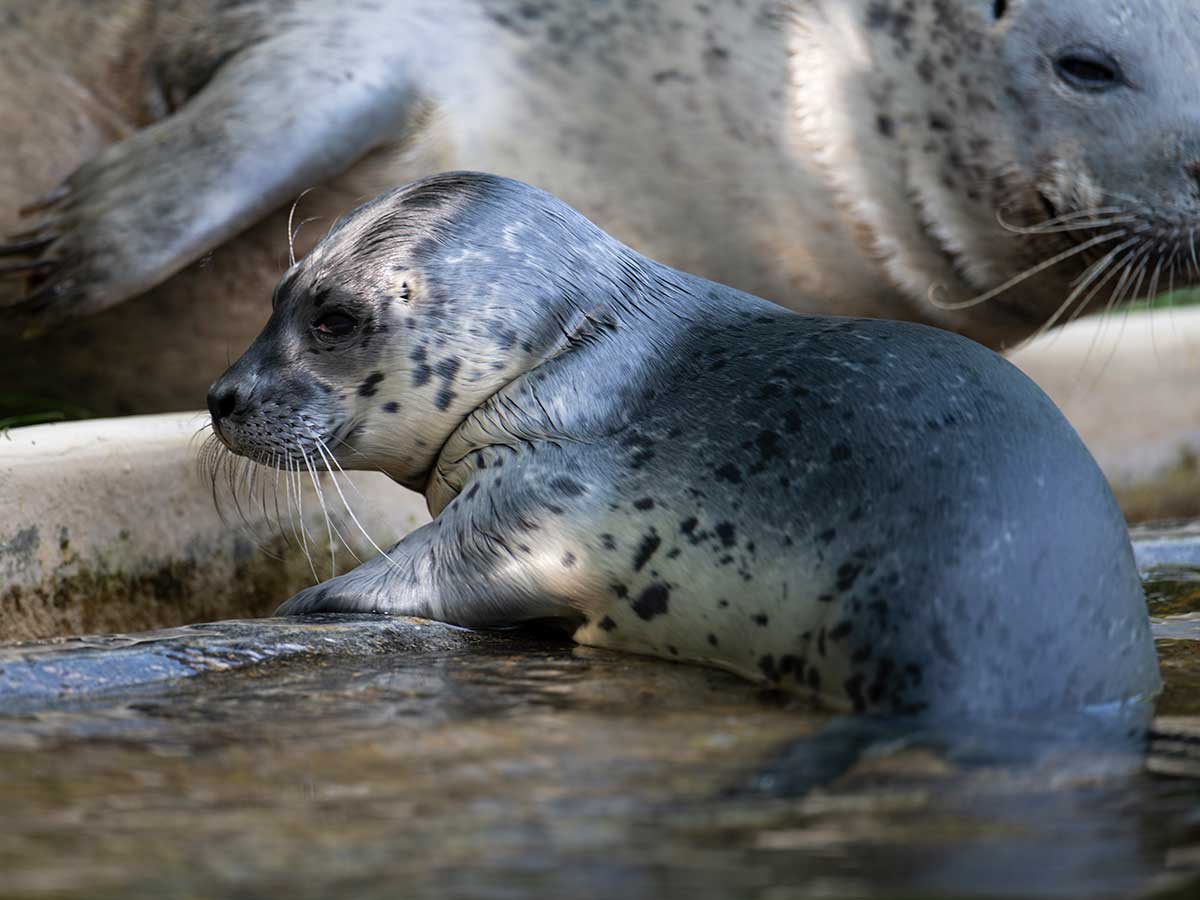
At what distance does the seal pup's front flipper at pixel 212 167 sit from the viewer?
3.97 metres

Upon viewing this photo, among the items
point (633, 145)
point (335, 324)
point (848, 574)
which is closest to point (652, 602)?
point (848, 574)

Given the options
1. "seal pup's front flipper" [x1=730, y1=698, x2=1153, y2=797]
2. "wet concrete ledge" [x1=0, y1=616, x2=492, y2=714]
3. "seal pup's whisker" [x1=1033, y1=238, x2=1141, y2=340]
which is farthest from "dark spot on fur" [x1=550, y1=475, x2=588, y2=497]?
"seal pup's whisker" [x1=1033, y1=238, x2=1141, y2=340]

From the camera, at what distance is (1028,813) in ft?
5.75

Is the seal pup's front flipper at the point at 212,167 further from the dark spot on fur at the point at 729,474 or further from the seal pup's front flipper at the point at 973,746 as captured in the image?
the seal pup's front flipper at the point at 973,746

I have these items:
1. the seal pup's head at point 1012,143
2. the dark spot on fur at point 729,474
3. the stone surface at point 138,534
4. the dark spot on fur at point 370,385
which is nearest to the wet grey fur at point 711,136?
the seal pup's head at point 1012,143

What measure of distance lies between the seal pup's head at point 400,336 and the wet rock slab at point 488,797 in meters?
0.60

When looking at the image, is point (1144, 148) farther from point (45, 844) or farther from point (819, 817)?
point (45, 844)

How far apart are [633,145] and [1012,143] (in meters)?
0.90

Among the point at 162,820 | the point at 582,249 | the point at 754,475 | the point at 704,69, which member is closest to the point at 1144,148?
the point at 704,69

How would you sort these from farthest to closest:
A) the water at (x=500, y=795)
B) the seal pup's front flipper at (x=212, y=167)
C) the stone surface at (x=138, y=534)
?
the seal pup's front flipper at (x=212, y=167)
the stone surface at (x=138, y=534)
the water at (x=500, y=795)

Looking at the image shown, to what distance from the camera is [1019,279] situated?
429 centimetres

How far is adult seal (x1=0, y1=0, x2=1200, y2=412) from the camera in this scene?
4.03 meters

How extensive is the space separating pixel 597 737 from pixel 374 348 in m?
1.13

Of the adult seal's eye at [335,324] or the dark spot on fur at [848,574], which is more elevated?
the adult seal's eye at [335,324]
